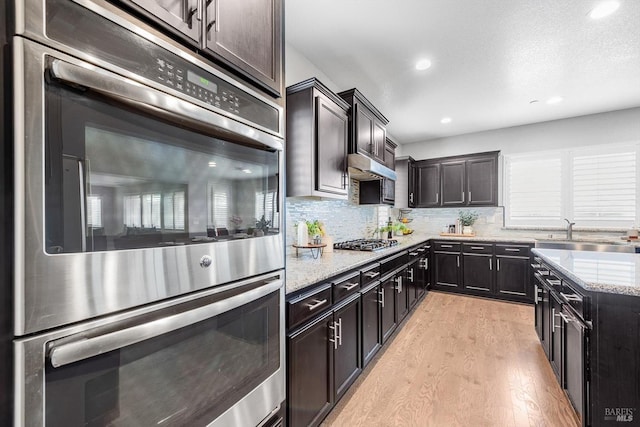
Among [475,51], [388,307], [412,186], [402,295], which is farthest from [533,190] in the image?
[388,307]

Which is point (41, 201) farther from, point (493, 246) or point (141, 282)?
point (493, 246)

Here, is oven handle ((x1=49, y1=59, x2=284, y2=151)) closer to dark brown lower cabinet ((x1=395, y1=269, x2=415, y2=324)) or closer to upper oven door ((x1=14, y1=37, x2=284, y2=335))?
upper oven door ((x1=14, y1=37, x2=284, y2=335))

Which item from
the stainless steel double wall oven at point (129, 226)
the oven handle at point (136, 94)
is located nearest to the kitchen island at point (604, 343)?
the stainless steel double wall oven at point (129, 226)

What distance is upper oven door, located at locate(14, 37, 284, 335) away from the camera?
1.76 ft

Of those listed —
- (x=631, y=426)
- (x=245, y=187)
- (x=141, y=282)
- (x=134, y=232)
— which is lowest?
(x=631, y=426)

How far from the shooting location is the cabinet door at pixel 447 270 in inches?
179

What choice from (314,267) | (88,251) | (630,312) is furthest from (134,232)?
(630,312)

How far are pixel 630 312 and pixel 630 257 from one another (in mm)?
1218

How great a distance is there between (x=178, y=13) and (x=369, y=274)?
1.98m

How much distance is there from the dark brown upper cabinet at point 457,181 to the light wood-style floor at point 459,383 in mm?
2195

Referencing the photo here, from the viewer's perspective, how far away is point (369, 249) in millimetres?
2775

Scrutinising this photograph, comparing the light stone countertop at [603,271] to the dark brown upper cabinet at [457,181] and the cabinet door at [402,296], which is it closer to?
the cabinet door at [402,296]

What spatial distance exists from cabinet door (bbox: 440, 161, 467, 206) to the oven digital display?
482 cm

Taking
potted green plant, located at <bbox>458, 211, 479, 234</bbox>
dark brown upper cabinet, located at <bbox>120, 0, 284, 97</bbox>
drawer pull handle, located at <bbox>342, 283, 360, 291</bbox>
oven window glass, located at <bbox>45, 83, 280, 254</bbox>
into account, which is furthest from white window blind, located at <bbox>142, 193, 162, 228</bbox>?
potted green plant, located at <bbox>458, 211, 479, 234</bbox>
